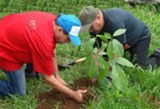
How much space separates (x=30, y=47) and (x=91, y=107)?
921mm

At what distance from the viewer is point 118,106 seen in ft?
13.6

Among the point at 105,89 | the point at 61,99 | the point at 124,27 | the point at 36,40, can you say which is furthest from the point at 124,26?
the point at 36,40

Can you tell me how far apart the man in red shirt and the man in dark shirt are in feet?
1.22

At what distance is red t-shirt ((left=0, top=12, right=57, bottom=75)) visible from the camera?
12.8 ft

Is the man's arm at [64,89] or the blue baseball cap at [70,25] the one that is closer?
the blue baseball cap at [70,25]

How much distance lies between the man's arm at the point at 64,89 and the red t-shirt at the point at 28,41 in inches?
3.7

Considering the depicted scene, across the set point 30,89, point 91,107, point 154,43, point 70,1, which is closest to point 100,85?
point 91,107

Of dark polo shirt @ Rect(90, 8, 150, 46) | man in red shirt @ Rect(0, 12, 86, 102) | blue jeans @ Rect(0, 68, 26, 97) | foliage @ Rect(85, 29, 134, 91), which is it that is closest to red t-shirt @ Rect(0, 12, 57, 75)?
man in red shirt @ Rect(0, 12, 86, 102)

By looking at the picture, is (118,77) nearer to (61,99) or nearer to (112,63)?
(112,63)

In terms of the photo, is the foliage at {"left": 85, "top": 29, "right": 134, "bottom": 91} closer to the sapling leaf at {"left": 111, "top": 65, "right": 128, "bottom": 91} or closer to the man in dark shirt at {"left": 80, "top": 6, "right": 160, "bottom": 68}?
the sapling leaf at {"left": 111, "top": 65, "right": 128, "bottom": 91}

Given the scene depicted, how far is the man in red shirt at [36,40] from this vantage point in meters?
3.88

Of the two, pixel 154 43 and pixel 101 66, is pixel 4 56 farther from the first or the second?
pixel 154 43

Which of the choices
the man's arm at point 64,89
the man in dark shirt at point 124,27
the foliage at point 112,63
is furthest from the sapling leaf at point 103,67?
the man in dark shirt at point 124,27

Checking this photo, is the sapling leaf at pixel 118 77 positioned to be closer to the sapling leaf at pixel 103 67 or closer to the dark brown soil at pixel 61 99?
the sapling leaf at pixel 103 67
